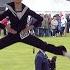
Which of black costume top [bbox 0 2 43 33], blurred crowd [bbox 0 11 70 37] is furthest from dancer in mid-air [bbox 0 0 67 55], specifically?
blurred crowd [bbox 0 11 70 37]

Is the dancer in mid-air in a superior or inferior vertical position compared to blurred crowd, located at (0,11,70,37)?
superior

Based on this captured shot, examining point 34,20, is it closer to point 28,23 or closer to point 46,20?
point 28,23

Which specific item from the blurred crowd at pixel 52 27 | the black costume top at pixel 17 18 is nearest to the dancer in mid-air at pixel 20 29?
the black costume top at pixel 17 18

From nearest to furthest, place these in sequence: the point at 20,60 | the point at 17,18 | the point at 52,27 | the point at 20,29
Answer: the point at 20,29 → the point at 17,18 → the point at 20,60 → the point at 52,27

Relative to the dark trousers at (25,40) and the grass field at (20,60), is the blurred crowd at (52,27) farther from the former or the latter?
the dark trousers at (25,40)

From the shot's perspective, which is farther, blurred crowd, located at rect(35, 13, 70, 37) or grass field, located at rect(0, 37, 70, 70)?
blurred crowd, located at rect(35, 13, 70, 37)

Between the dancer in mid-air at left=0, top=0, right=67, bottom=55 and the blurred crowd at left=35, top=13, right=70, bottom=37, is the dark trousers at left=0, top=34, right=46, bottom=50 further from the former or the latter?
the blurred crowd at left=35, top=13, right=70, bottom=37

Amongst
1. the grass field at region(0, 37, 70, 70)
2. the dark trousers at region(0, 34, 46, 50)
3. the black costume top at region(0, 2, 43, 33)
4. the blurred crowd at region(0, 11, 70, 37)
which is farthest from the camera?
the blurred crowd at region(0, 11, 70, 37)

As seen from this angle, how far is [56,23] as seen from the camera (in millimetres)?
34500

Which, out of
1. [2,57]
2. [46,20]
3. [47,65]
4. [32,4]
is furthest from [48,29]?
[47,65]

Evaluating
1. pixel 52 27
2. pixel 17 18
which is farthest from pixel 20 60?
pixel 52 27

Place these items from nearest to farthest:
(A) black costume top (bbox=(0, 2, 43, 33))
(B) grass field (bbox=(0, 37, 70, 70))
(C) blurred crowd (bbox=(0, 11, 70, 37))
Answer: (A) black costume top (bbox=(0, 2, 43, 33))
(B) grass field (bbox=(0, 37, 70, 70))
(C) blurred crowd (bbox=(0, 11, 70, 37))

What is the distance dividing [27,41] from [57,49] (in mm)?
843

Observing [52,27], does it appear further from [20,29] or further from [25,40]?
[25,40]
